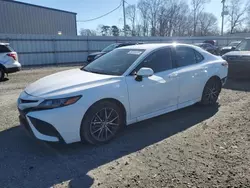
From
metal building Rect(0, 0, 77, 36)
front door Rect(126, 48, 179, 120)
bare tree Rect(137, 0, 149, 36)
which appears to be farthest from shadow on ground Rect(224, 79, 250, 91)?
bare tree Rect(137, 0, 149, 36)

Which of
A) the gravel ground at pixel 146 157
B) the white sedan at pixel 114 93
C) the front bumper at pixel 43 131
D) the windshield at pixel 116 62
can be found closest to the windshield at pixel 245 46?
the white sedan at pixel 114 93

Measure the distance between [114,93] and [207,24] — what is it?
221 ft

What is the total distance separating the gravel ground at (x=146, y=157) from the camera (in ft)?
8.94

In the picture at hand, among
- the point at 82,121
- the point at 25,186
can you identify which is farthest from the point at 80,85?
the point at 25,186

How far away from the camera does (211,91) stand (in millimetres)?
5430

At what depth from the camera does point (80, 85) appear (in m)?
3.48

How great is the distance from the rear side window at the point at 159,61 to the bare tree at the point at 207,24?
62.0 metres

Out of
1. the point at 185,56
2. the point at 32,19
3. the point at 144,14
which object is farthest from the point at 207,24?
the point at 185,56

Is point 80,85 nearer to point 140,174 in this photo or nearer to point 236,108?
point 140,174

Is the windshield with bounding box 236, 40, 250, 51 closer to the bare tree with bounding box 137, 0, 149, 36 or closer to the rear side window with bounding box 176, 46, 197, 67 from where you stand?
the rear side window with bounding box 176, 46, 197, 67

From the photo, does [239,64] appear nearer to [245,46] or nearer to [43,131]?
[245,46]

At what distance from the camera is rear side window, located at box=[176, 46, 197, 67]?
4.78m

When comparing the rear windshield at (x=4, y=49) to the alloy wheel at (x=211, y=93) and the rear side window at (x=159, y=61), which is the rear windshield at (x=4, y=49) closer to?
the rear side window at (x=159, y=61)

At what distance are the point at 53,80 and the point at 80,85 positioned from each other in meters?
0.71
